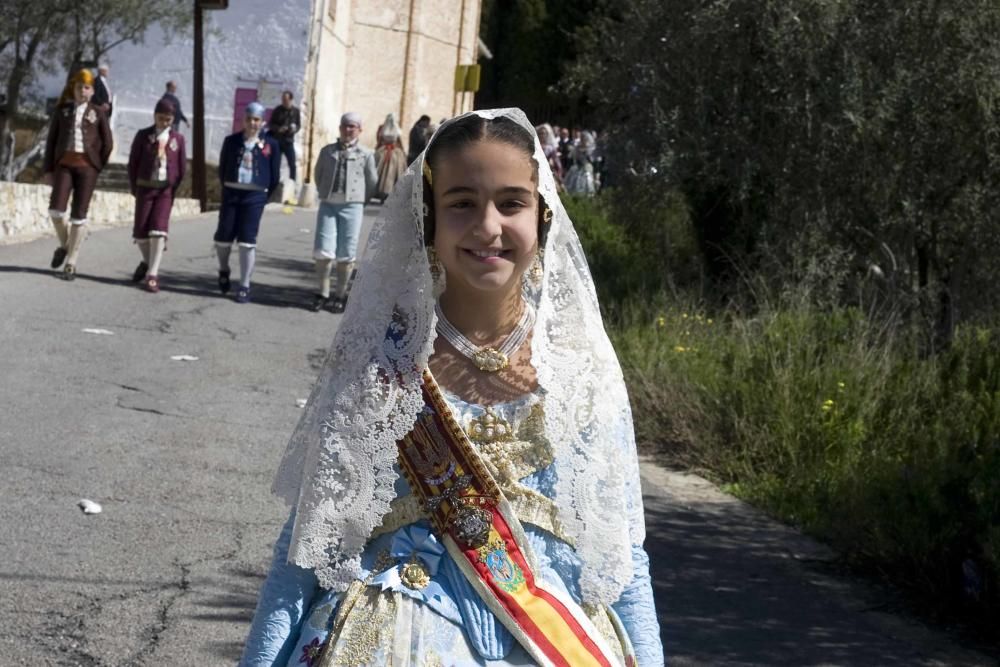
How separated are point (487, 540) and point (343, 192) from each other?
40.4 feet

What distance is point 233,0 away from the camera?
4028cm

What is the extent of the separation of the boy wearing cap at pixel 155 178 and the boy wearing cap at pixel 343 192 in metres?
1.53

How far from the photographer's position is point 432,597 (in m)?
2.67

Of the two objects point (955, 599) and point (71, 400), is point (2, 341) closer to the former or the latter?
point (71, 400)

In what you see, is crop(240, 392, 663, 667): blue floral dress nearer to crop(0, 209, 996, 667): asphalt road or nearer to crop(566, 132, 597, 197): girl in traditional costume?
crop(0, 209, 996, 667): asphalt road

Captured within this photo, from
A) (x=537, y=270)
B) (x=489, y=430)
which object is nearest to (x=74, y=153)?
(x=537, y=270)

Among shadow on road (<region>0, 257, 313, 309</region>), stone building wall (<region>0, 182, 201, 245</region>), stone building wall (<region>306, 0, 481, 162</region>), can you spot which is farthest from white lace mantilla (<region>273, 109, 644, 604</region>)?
stone building wall (<region>306, 0, 481, 162</region>)

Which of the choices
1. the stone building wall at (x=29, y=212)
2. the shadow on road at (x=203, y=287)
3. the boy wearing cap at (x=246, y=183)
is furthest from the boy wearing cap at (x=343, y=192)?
the stone building wall at (x=29, y=212)

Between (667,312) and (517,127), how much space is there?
9481mm

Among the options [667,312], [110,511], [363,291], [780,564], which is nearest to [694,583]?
[780,564]

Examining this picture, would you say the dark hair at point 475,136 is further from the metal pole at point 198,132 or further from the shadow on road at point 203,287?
the metal pole at point 198,132

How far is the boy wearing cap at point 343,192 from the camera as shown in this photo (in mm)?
14875

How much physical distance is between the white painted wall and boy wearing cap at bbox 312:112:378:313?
Result: 25164 millimetres

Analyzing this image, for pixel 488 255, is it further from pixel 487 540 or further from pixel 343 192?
pixel 343 192
